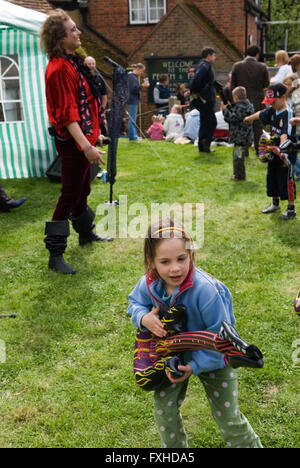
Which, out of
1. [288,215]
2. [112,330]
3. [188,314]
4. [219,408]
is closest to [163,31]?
[288,215]

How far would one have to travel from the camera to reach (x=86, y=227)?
568 cm

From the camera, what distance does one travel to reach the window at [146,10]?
20922 millimetres

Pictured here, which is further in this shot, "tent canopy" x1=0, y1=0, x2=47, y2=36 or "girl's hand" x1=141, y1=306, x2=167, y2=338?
"tent canopy" x1=0, y1=0, x2=47, y2=36

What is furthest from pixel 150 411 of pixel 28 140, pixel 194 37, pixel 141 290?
pixel 194 37

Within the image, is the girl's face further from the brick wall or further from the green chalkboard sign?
the brick wall

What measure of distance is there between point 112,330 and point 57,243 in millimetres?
1423

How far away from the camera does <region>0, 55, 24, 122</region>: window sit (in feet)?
29.3

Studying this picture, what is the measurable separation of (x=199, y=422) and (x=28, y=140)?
288 inches

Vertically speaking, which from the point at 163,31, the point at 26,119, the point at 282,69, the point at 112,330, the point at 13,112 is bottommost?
the point at 112,330

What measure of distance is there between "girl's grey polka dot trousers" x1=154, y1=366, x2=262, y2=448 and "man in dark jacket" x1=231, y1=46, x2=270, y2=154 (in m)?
8.60

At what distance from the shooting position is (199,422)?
113 inches

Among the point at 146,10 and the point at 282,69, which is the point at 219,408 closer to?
the point at 282,69

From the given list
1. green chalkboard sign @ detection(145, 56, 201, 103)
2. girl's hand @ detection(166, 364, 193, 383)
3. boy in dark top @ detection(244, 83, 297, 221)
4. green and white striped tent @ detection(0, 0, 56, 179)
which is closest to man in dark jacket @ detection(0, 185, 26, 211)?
green and white striped tent @ detection(0, 0, 56, 179)
